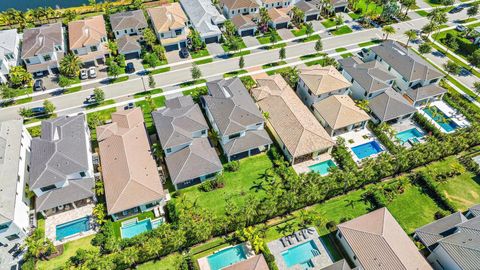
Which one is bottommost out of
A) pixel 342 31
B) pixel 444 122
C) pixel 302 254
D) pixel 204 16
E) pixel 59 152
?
pixel 302 254

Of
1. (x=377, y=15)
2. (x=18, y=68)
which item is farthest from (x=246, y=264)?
(x=377, y=15)

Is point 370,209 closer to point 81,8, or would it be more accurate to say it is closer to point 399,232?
point 399,232

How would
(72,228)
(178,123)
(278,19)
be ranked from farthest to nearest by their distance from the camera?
(278,19) → (178,123) → (72,228)

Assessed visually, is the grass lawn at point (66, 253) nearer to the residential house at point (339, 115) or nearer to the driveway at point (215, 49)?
the residential house at point (339, 115)

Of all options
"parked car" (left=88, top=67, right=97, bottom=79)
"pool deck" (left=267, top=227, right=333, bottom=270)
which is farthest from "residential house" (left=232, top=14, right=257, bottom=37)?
"pool deck" (left=267, top=227, right=333, bottom=270)

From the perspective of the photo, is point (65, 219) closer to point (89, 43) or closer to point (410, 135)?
point (89, 43)

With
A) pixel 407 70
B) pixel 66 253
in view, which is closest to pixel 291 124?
pixel 407 70

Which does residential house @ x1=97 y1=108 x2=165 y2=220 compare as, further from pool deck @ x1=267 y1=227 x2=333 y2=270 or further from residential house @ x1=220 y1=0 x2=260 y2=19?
residential house @ x1=220 y1=0 x2=260 y2=19
